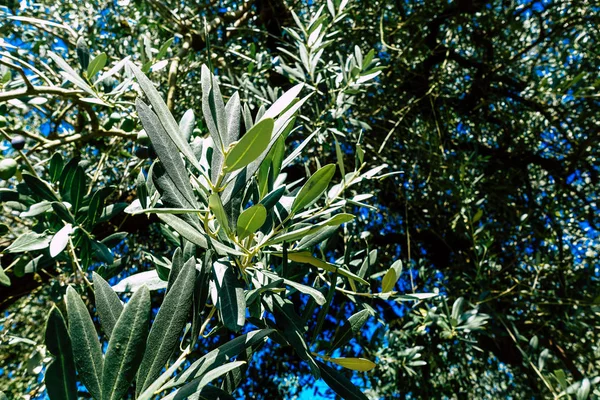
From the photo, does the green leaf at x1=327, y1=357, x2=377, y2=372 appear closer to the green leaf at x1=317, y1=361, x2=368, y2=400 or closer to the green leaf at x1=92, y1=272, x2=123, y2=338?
the green leaf at x1=317, y1=361, x2=368, y2=400

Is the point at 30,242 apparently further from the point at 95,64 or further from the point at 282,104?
the point at 282,104

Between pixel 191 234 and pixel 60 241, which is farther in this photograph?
pixel 60 241

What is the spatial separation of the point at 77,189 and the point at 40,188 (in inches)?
3.0

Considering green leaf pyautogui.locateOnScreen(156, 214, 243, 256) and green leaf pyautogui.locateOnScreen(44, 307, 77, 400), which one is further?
green leaf pyautogui.locateOnScreen(156, 214, 243, 256)

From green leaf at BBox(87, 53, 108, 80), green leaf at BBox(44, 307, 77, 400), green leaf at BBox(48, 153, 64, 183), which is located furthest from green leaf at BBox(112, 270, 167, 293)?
green leaf at BBox(87, 53, 108, 80)

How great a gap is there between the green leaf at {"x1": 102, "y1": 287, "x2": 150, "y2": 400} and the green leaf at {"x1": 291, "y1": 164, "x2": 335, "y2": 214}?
10.0 inches

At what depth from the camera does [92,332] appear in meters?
0.44

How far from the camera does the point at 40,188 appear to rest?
3.01 ft

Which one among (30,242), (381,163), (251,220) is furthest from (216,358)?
(381,163)

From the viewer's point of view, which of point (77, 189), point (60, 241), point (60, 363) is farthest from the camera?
point (77, 189)

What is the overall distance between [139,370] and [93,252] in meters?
0.64

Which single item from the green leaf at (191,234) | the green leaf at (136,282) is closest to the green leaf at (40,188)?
the green leaf at (136,282)

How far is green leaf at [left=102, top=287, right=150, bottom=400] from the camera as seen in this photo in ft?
1.42

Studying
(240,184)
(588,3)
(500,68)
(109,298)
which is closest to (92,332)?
(109,298)
